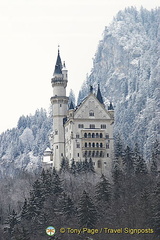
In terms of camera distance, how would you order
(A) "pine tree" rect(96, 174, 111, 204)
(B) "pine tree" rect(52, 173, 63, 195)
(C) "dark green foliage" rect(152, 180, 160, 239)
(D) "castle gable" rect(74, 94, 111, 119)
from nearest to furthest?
(C) "dark green foliage" rect(152, 180, 160, 239)
(A) "pine tree" rect(96, 174, 111, 204)
(B) "pine tree" rect(52, 173, 63, 195)
(D) "castle gable" rect(74, 94, 111, 119)

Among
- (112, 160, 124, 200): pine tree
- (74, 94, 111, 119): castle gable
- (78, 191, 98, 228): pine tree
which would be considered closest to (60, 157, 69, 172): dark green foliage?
(74, 94, 111, 119): castle gable

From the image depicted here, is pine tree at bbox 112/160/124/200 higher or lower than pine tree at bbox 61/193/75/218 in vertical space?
higher

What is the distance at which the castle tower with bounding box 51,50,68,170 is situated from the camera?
131750mm

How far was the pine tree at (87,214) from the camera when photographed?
279 ft

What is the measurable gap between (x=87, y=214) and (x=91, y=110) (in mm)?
45748

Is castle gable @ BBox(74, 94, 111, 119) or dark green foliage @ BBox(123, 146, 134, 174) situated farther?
castle gable @ BBox(74, 94, 111, 119)

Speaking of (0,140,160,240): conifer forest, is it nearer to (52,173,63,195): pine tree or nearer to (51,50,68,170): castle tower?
(52,173,63,195): pine tree

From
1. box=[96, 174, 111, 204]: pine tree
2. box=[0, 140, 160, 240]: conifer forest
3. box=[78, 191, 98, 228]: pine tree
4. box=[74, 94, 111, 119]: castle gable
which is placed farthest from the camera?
box=[74, 94, 111, 119]: castle gable

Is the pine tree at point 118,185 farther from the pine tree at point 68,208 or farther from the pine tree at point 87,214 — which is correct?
the pine tree at point 87,214

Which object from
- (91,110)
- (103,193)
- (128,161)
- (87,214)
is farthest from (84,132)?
(87,214)

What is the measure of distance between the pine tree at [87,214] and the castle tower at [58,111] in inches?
1700

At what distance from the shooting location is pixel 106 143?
127688 mm

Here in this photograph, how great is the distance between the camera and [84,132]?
12706cm

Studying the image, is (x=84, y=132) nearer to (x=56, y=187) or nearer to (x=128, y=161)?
(x=128, y=161)
